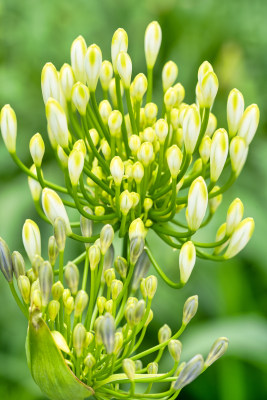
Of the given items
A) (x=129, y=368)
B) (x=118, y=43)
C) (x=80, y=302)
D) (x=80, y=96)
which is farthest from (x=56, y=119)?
(x=129, y=368)

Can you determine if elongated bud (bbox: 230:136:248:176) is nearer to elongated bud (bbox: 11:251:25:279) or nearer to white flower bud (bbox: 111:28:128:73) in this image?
white flower bud (bbox: 111:28:128:73)

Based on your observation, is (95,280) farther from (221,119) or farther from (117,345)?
(221,119)

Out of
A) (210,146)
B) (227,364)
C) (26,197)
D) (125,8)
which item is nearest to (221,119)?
(125,8)

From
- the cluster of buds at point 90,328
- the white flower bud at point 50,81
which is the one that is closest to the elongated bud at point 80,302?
the cluster of buds at point 90,328

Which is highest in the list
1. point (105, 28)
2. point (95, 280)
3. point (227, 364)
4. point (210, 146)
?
point (105, 28)

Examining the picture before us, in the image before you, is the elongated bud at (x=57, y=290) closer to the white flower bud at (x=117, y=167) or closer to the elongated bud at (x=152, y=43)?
the white flower bud at (x=117, y=167)

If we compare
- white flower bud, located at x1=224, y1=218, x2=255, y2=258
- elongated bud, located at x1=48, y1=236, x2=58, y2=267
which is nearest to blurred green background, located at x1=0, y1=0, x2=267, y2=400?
white flower bud, located at x1=224, y1=218, x2=255, y2=258
